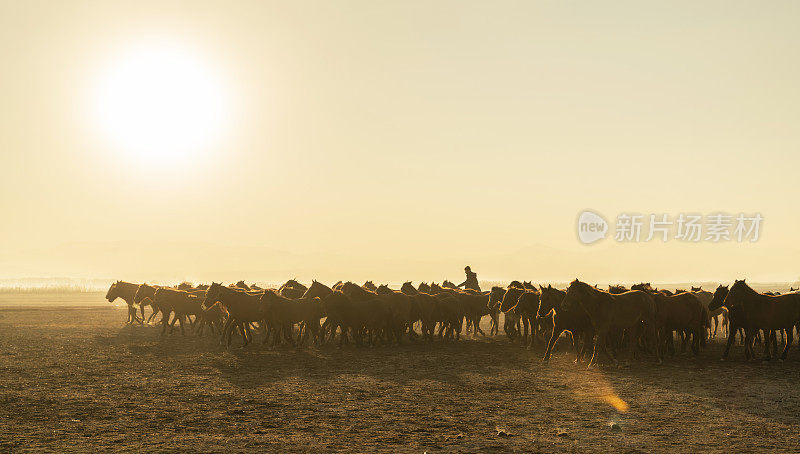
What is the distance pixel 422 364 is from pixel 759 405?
9477 millimetres

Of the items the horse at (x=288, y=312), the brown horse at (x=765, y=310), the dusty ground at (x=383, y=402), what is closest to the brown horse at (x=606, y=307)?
the dusty ground at (x=383, y=402)

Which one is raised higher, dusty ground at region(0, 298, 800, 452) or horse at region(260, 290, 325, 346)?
horse at region(260, 290, 325, 346)

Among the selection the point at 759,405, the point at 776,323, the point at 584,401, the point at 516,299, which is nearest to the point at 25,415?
the point at 584,401

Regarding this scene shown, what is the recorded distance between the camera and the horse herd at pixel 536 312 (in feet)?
63.8

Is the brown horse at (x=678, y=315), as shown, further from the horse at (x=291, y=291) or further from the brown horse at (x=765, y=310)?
the horse at (x=291, y=291)

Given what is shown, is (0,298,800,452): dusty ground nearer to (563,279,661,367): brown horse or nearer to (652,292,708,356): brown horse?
(652,292,708,356): brown horse

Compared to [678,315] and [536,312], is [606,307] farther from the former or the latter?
[536,312]

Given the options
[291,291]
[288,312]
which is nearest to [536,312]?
[288,312]

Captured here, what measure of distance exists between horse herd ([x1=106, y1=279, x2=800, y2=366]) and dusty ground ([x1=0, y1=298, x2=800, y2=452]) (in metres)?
1.18

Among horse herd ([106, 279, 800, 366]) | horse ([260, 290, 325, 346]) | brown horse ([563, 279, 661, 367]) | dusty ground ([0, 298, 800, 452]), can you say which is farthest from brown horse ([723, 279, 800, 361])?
horse ([260, 290, 325, 346])

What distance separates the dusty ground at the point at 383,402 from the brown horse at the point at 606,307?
1310mm

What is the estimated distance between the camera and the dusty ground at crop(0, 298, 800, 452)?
34.8ft

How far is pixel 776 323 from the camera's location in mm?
19781

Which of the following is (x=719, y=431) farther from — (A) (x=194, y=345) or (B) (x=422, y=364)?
(A) (x=194, y=345)
